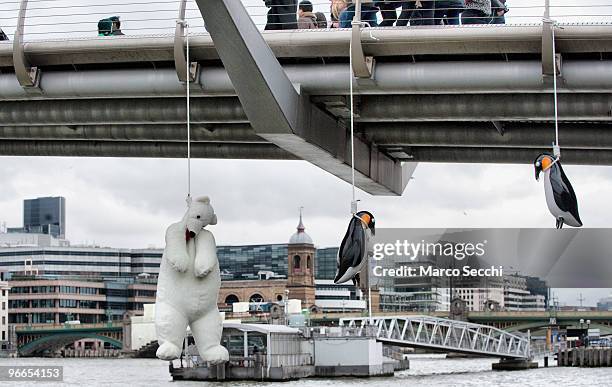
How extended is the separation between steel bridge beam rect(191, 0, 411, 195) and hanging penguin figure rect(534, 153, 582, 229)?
3925 millimetres

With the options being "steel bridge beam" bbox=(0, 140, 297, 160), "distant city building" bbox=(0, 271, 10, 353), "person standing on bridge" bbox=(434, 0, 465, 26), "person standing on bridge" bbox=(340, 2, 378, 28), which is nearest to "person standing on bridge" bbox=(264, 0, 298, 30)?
"person standing on bridge" bbox=(340, 2, 378, 28)

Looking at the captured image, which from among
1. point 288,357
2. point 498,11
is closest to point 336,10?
point 498,11

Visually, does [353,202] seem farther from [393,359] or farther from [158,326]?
[393,359]

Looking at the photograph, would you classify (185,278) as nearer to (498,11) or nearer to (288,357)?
(498,11)

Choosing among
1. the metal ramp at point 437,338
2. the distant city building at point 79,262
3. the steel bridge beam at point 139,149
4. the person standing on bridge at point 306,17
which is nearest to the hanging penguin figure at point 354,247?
the person standing on bridge at point 306,17

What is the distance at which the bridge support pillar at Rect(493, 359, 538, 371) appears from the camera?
276ft

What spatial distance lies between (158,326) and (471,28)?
6403 mm

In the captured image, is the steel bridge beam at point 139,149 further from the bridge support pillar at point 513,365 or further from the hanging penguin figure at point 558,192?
the bridge support pillar at point 513,365

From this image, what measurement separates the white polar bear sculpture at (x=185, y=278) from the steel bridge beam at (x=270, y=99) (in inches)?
136

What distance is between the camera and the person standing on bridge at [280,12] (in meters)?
18.6

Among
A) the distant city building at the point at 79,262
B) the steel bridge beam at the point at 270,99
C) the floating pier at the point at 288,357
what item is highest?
the distant city building at the point at 79,262

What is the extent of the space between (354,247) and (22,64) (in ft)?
22.2

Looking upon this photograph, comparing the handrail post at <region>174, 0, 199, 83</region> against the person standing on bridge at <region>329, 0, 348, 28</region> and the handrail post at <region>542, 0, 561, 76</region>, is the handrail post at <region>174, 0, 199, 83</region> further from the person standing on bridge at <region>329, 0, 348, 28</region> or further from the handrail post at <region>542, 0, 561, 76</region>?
the handrail post at <region>542, 0, 561, 76</region>

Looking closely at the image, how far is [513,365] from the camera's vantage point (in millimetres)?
85188
